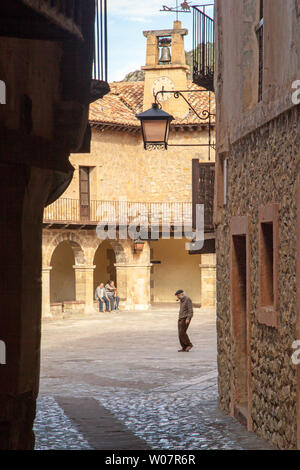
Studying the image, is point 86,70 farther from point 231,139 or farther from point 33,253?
point 231,139

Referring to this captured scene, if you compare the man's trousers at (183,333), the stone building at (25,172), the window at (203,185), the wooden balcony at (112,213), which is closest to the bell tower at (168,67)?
the wooden balcony at (112,213)

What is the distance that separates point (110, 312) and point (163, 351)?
536 inches

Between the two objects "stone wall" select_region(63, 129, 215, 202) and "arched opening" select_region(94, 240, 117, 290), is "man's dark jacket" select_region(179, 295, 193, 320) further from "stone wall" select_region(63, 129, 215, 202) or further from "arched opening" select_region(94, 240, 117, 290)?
"arched opening" select_region(94, 240, 117, 290)

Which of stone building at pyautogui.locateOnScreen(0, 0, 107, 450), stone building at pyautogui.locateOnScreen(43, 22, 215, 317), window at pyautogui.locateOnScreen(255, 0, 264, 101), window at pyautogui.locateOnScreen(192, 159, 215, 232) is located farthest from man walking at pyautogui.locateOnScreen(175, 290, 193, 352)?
stone building at pyautogui.locateOnScreen(43, 22, 215, 317)

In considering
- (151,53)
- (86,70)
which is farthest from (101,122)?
(86,70)

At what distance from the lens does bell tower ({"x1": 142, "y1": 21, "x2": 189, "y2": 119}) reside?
36469 mm

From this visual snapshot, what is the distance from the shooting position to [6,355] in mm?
5699

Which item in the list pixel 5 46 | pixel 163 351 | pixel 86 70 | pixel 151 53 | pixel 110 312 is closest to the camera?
pixel 5 46

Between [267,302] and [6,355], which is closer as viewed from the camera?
[6,355]

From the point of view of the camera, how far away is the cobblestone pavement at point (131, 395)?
32.2ft

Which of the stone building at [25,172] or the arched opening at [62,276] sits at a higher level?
the stone building at [25,172]

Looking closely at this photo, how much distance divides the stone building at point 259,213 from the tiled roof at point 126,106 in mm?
21919

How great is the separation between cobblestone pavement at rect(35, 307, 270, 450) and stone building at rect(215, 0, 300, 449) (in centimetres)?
59

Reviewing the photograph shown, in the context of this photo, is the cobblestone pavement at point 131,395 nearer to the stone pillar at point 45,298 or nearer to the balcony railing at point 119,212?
the stone pillar at point 45,298
